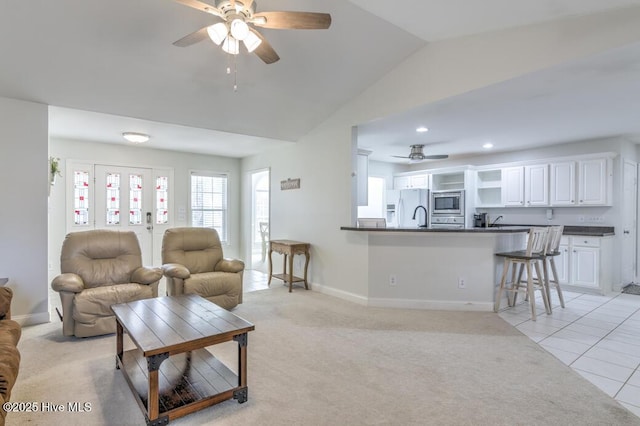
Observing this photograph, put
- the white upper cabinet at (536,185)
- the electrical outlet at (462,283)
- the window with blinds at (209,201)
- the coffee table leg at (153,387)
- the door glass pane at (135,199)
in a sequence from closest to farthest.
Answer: the coffee table leg at (153,387), the electrical outlet at (462,283), the white upper cabinet at (536,185), the door glass pane at (135,199), the window with blinds at (209,201)

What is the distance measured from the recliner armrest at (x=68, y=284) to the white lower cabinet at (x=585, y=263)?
646 cm

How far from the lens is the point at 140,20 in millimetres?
2846

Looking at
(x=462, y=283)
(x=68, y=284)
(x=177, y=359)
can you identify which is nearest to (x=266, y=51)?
(x=177, y=359)

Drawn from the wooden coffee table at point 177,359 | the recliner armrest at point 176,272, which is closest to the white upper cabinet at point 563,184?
the wooden coffee table at point 177,359

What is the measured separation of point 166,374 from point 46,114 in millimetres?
3259

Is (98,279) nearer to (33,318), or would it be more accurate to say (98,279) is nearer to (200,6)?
(33,318)

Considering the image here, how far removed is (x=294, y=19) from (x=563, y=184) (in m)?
5.32

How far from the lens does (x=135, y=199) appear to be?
20.7 ft

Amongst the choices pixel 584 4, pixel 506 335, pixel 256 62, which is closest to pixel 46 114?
pixel 256 62

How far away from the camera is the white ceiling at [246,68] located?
108 inches

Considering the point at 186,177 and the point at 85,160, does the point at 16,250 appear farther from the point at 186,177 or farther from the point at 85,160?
the point at 186,177

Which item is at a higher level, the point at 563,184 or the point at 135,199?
the point at 563,184

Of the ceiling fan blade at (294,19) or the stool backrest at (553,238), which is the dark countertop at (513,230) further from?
the ceiling fan blade at (294,19)

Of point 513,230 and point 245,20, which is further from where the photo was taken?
point 513,230
